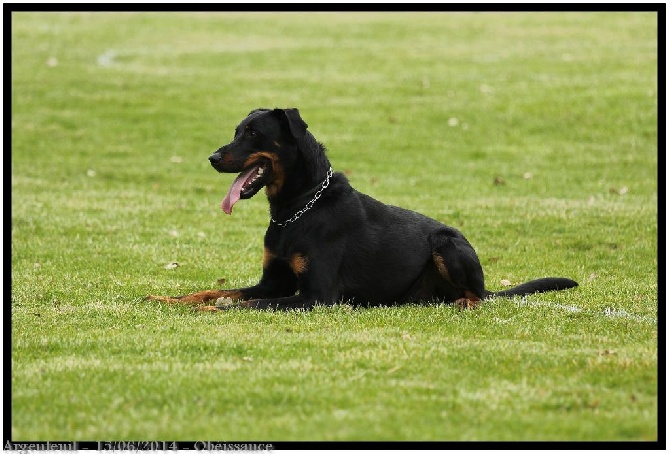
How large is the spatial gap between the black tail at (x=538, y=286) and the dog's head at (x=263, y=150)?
7.68 feet

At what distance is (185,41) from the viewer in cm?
3309

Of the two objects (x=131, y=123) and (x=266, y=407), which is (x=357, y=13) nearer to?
(x=131, y=123)

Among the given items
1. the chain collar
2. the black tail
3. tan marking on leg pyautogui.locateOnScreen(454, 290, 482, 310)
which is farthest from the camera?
the black tail

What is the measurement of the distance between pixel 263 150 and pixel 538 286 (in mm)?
3018

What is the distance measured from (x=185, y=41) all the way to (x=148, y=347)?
26.8 metres

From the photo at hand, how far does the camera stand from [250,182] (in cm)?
898

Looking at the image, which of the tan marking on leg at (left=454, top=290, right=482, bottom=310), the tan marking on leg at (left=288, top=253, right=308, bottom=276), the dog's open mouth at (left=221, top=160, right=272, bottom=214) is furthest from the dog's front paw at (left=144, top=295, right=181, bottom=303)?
the tan marking on leg at (left=454, top=290, right=482, bottom=310)

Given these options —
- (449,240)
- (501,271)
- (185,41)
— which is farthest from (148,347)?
(185,41)

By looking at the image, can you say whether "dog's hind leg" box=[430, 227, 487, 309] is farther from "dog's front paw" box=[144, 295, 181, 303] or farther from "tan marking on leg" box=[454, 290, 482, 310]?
"dog's front paw" box=[144, 295, 181, 303]

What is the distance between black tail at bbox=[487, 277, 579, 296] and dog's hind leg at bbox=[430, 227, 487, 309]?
33 cm

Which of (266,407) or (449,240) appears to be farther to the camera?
(449,240)

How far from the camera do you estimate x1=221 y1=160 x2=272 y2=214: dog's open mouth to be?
8.92 m

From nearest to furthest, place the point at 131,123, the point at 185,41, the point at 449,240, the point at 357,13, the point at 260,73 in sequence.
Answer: the point at 449,240 → the point at 131,123 → the point at 260,73 → the point at 185,41 → the point at 357,13

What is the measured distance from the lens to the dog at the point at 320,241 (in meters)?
8.91
